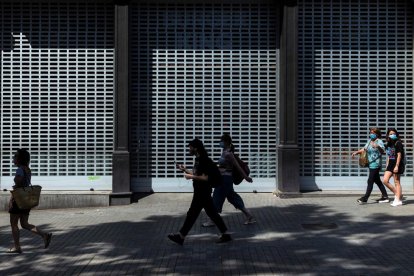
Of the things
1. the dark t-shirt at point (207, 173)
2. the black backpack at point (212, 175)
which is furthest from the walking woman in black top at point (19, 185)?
the black backpack at point (212, 175)

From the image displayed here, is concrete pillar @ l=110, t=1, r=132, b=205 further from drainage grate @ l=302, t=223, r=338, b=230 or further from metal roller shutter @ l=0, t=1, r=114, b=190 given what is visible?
drainage grate @ l=302, t=223, r=338, b=230

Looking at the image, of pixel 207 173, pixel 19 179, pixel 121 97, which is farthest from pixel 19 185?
pixel 121 97

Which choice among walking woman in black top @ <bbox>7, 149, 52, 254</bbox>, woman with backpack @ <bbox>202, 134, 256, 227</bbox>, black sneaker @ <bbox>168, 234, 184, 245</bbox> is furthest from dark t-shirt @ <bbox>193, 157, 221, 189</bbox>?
walking woman in black top @ <bbox>7, 149, 52, 254</bbox>

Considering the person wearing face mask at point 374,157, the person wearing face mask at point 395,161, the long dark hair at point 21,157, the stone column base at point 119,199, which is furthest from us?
the stone column base at point 119,199

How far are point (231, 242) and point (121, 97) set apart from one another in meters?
5.54

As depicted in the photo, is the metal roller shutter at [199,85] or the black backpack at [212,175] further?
the metal roller shutter at [199,85]

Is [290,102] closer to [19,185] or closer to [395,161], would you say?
[395,161]

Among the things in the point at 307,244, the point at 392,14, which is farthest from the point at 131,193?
the point at 392,14

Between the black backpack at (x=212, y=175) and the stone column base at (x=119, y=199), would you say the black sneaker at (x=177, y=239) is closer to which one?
the black backpack at (x=212, y=175)

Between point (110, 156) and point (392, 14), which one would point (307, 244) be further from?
point (392, 14)

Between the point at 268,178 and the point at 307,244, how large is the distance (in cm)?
531

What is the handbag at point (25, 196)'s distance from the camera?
24.8 ft

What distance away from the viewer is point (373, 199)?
1227cm

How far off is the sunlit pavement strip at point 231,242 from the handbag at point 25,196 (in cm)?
73
